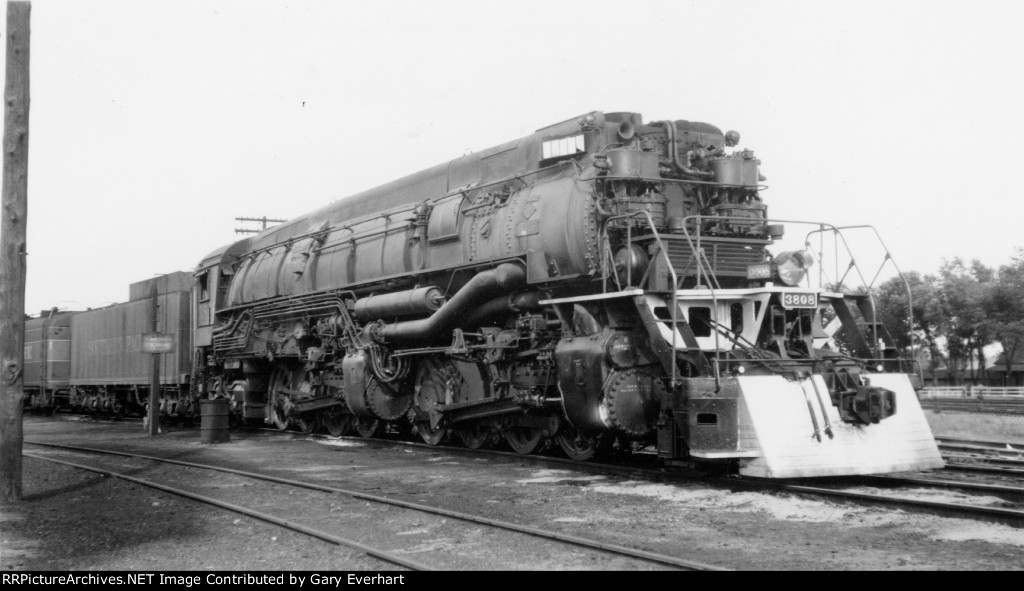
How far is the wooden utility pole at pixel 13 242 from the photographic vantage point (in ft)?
31.6

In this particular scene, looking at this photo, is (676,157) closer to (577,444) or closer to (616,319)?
(616,319)

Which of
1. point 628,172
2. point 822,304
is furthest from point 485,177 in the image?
point 822,304

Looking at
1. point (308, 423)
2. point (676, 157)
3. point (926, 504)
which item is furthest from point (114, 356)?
point (926, 504)

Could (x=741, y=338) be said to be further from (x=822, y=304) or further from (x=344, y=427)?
(x=344, y=427)

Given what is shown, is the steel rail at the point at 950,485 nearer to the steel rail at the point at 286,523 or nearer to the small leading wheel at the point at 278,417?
the steel rail at the point at 286,523

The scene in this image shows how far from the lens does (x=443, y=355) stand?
44.0 feet

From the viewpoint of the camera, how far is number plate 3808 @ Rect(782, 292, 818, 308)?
9.71 m

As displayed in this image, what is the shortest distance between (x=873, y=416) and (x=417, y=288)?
7033 mm

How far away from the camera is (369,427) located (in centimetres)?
1636

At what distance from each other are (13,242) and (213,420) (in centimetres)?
730

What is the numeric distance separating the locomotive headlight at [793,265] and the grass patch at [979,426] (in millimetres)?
8866

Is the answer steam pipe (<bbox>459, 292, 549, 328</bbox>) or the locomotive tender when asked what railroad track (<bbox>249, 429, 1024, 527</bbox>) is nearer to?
steam pipe (<bbox>459, 292, 549, 328</bbox>)

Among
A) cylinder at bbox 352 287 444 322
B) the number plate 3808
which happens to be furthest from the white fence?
the number plate 3808

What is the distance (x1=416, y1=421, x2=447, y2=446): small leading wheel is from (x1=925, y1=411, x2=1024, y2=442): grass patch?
1012cm
